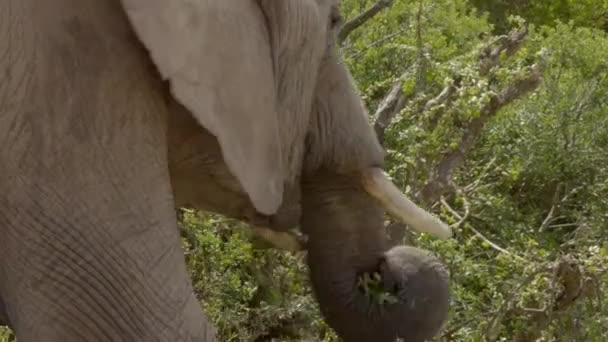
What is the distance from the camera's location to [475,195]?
3.84 m

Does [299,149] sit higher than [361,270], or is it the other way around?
[299,149]

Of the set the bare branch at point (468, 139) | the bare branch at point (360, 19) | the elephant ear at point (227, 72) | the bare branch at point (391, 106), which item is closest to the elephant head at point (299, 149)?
the elephant ear at point (227, 72)

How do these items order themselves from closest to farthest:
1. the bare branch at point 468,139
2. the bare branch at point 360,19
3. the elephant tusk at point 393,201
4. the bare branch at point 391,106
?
the elephant tusk at point 393,201 < the bare branch at point 468,139 < the bare branch at point 391,106 < the bare branch at point 360,19

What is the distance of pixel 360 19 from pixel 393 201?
2.09 meters

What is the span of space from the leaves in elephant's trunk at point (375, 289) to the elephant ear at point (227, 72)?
0.44m

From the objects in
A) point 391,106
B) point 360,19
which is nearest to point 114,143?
point 391,106

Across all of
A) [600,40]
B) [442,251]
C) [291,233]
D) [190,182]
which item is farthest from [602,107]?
[190,182]

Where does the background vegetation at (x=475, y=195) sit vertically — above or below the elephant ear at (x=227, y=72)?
below

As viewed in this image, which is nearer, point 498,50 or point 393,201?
point 393,201

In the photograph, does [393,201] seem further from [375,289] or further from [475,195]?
[475,195]

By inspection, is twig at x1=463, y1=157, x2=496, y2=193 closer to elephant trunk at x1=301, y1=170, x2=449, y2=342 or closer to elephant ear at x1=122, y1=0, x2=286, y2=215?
elephant trunk at x1=301, y1=170, x2=449, y2=342

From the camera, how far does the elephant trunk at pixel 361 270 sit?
2465mm

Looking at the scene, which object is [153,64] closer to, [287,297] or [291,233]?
[291,233]

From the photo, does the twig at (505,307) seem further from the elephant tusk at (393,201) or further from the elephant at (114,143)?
the elephant at (114,143)
